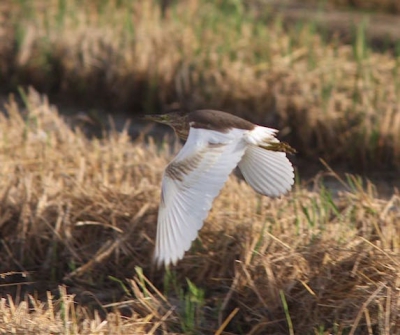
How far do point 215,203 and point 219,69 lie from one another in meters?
1.60

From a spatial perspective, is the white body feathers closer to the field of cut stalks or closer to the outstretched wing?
the outstretched wing

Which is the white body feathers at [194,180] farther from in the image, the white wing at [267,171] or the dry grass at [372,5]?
the dry grass at [372,5]

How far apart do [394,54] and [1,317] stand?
344 centimetres

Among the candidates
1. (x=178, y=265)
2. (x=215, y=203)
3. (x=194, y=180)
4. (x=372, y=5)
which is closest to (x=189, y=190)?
(x=194, y=180)

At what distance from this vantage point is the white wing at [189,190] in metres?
Result: 3.00

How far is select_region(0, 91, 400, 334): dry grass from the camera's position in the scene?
3.19 meters

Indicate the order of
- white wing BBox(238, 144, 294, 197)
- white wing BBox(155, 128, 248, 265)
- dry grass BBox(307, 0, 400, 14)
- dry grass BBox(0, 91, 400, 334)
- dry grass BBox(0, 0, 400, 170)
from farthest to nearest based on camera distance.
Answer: dry grass BBox(307, 0, 400, 14)
dry grass BBox(0, 0, 400, 170)
white wing BBox(238, 144, 294, 197)
dry grass BBox(0, 91, 400, 334)
white wing BBox(155, 128, 248, 265)

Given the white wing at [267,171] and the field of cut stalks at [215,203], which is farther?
the white wing at [267,171]

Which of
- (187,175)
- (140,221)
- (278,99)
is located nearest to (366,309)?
(187,175)

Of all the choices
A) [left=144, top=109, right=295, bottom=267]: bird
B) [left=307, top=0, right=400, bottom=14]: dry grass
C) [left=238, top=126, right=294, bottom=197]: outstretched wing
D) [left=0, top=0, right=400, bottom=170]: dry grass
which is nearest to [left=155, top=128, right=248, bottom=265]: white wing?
[left=144, top=109, right=295, bottom=267]: bird

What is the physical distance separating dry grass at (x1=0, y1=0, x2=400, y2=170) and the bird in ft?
4.58

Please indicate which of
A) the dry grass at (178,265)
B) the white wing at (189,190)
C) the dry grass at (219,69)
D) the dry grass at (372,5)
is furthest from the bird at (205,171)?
the dry grass at (372,5)

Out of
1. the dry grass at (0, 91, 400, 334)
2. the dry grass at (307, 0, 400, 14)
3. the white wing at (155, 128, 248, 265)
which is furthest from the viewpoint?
the dry grass at (307, 0, 400, 14)

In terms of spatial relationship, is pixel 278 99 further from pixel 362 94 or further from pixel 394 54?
pixel 394 54
